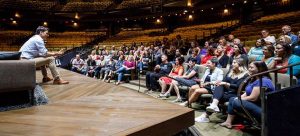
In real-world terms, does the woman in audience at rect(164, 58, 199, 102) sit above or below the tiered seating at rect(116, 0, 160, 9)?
below

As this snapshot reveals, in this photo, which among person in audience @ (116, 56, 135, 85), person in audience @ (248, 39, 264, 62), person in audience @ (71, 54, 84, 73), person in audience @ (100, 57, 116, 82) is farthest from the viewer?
person in audience @ (71, 54, 84, 73)

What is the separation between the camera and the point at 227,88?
4.05 metres

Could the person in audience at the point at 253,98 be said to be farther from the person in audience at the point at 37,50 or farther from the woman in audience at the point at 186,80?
the person in audience at the point at 37,50

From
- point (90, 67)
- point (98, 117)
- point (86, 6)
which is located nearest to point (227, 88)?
point (98, 117)

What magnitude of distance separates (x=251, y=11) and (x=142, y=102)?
12.8 metres

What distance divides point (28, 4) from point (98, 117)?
1797cm

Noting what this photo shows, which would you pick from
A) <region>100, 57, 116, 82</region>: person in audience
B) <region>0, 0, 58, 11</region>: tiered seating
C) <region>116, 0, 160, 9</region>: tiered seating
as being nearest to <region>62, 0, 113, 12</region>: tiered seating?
<region>0, 0, 58, 11</region>: tiered seating

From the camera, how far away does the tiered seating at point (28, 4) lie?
54.9ft

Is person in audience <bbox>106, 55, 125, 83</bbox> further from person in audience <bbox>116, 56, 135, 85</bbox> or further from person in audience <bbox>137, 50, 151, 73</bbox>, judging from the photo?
person in audience <bbox>137, 50, 151, 73</bbox>

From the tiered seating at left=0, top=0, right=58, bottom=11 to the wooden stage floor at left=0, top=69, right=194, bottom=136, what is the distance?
15.8 metres

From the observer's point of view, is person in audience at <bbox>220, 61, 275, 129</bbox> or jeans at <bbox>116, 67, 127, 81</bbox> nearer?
person in audience at <bbox>220, 61, 275, 129</bbox>

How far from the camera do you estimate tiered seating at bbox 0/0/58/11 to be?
54.9ft

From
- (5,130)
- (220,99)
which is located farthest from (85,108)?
(220,99)

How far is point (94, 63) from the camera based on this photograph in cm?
993
